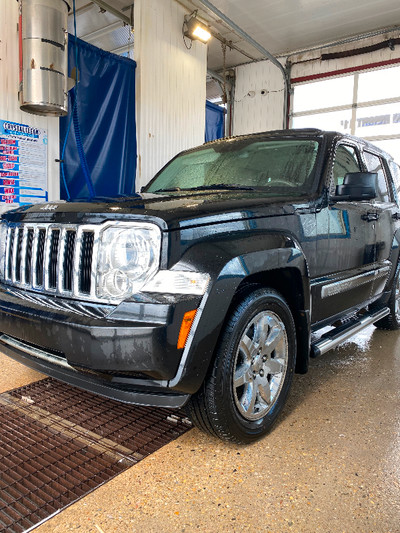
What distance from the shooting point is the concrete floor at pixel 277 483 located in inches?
58.6

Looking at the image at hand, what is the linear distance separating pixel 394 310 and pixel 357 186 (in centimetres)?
201

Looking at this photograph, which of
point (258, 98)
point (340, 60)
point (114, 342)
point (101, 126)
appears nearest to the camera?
point (114, 342)

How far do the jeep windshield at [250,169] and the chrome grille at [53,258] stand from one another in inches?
35.4

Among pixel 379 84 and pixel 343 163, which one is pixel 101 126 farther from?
pixel 379 84

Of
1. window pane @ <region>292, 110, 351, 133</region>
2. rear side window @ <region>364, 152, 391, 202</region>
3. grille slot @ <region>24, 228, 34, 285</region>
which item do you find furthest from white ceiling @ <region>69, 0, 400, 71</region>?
grille slot @ <region>24, 228, 34, 285</region>

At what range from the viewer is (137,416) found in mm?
2297

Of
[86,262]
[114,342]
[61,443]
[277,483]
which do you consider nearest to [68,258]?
[86,262]

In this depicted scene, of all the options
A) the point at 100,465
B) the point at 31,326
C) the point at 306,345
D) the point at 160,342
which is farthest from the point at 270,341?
the point at 31,326

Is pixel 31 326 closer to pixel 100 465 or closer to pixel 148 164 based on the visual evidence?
pixel 100 465

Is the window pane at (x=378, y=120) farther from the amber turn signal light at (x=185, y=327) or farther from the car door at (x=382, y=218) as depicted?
the amber turn signal light at (x=185, y=327)

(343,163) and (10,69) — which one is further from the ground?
(10,69)

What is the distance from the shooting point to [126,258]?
1643 mm

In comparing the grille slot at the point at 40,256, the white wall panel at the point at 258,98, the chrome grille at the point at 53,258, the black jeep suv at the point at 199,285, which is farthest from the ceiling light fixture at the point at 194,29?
the grille slot at the point at 40,256

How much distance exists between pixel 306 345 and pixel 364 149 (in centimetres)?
180
